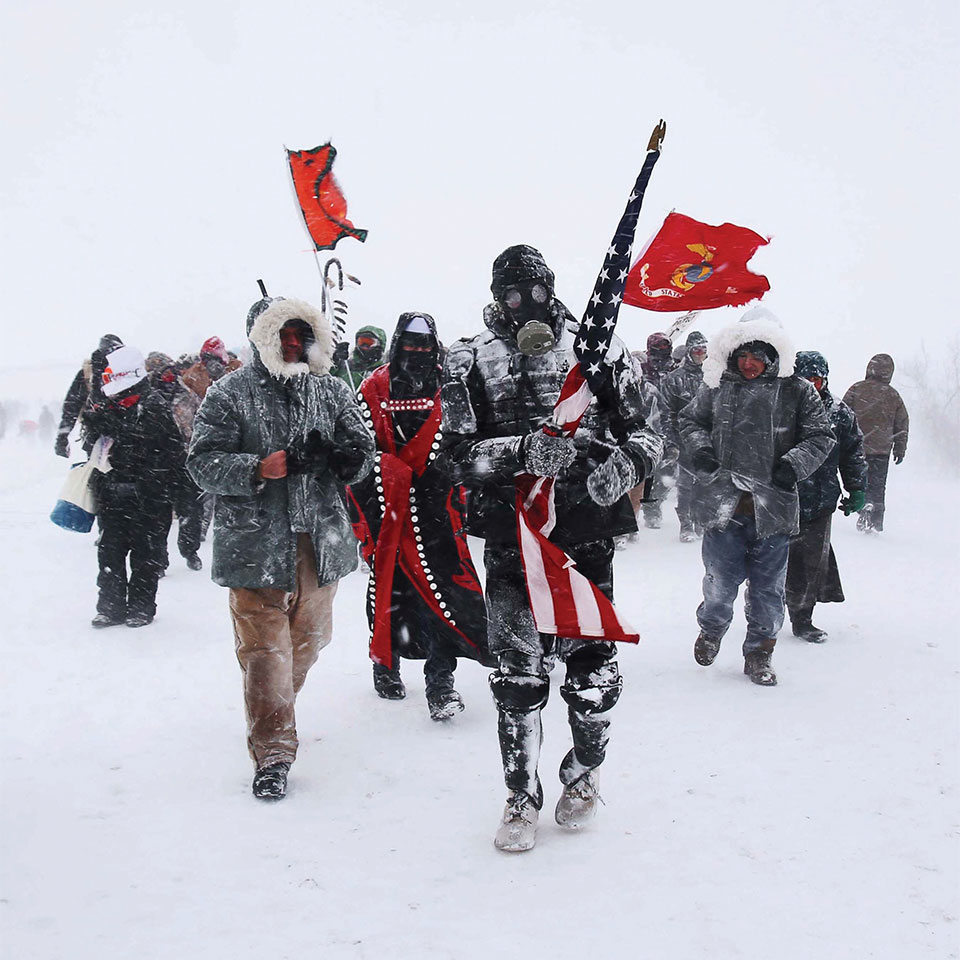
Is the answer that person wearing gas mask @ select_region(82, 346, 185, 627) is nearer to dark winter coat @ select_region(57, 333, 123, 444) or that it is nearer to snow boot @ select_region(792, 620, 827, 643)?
dark winter coat @ select_region(57, 333, 123, 444)

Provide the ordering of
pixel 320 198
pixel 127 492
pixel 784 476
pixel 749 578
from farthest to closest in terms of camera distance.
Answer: pixel 127 492, pixel 320 198, pixel 749 578, pixel 784 476

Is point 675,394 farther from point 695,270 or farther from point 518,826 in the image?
point 518,826

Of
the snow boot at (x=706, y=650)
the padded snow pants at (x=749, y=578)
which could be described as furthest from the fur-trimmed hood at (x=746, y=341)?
the snow boot at (x=706, y=650)

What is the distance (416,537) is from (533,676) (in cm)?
174

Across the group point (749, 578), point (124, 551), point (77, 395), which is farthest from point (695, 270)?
point (77, 395)

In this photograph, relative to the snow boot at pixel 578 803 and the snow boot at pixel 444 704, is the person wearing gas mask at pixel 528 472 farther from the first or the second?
the snow boot at pixel 444 704

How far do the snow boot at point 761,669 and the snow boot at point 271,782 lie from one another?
291cm

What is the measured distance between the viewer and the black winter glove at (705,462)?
17.9 ft

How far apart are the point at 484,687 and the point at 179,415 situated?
614 cm

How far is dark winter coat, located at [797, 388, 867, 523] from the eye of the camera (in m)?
6.30

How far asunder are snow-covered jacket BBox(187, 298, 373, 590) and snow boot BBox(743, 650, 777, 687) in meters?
2.65

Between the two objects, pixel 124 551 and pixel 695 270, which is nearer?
pixel 695 270

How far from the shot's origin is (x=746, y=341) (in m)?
5.34

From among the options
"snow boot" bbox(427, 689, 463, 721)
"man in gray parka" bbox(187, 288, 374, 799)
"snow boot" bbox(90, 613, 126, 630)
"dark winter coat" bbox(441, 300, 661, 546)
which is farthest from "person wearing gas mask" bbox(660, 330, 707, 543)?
"dark winter coat" bbox(441, 300, 661, 546)
